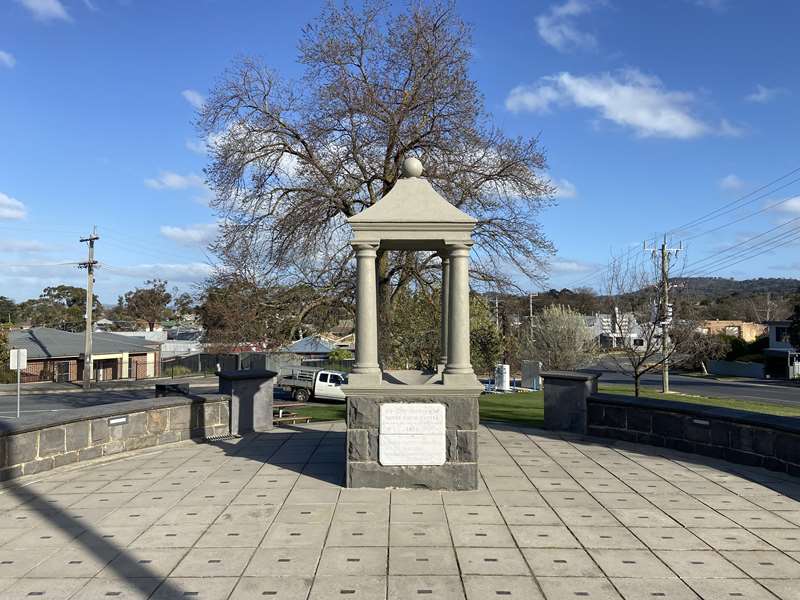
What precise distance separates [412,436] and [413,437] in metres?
0.02

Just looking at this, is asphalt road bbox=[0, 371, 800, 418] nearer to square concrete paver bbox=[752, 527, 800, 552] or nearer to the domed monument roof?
the domed monument roof

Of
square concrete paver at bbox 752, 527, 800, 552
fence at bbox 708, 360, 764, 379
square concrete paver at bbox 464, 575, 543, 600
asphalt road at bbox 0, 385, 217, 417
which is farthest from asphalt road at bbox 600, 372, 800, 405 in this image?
square concrete paver at bbox 464, 575, 543, 600

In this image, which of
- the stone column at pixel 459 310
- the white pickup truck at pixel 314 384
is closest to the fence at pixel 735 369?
the white pickup truck at pixel 314 384

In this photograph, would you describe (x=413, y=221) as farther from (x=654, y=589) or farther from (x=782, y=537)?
(x=782, y=537)

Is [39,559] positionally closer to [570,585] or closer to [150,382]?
[570,585]

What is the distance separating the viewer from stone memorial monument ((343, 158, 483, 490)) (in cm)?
779

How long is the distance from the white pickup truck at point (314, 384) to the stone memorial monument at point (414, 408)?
1696 cm

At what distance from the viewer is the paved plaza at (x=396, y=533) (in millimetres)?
4824

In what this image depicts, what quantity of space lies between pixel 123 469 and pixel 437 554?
5470 millimetres

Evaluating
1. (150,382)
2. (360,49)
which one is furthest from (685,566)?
(150,382)

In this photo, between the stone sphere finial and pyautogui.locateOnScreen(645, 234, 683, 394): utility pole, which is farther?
pyautogui.locateOnScreen(645, 234, 683, 394): utility pole

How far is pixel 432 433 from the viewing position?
308 inches

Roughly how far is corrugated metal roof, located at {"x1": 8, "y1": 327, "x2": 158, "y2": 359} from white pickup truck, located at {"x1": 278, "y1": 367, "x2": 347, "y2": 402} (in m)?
21.5

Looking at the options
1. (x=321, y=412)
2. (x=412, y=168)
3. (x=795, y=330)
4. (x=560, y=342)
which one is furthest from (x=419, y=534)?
(x=795, y=330)
